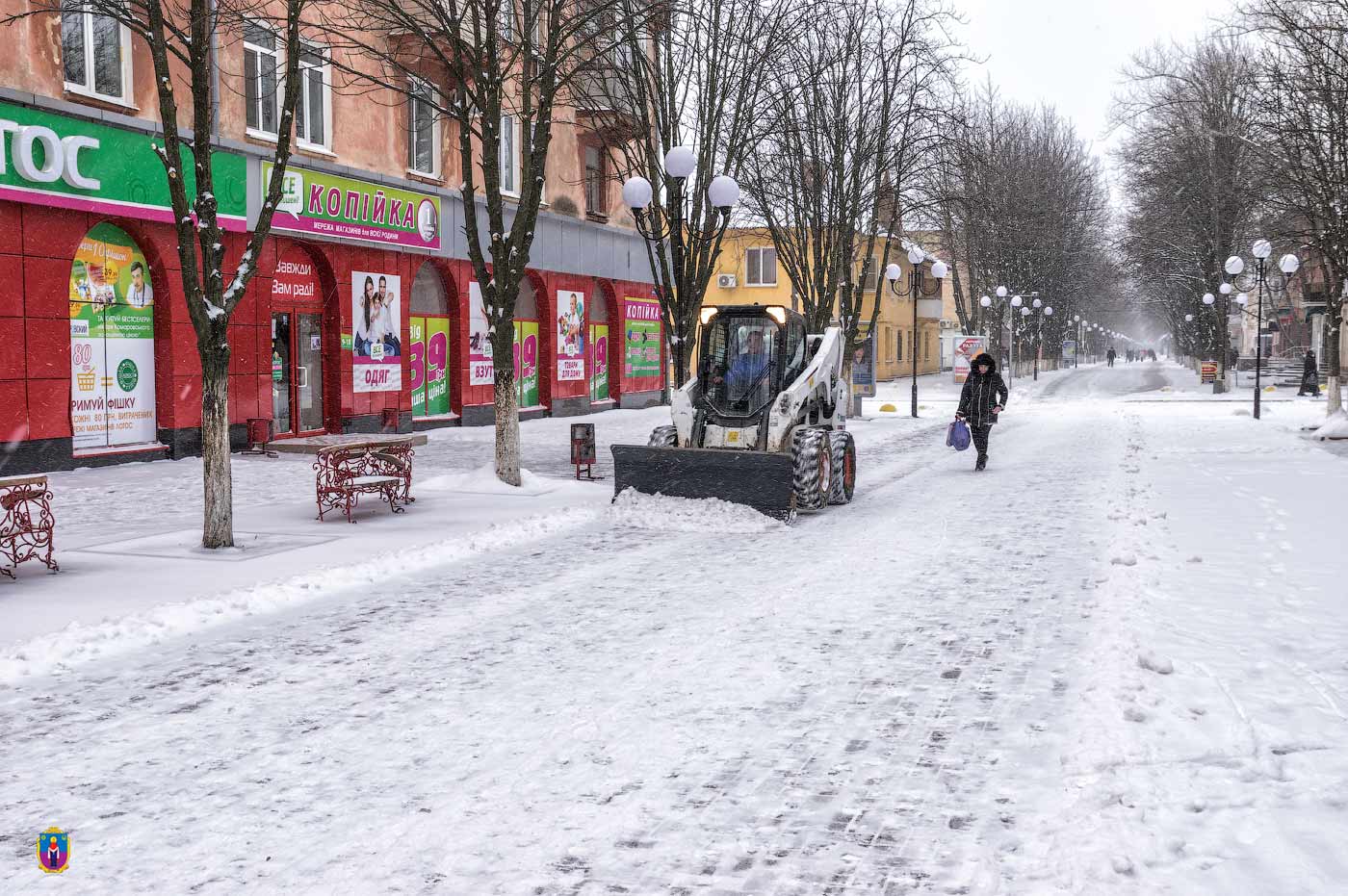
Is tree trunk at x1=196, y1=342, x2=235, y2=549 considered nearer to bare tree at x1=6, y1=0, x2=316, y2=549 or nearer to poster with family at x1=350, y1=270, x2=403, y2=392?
bare tree at x1=6, y1=0, x2=316, y2=549

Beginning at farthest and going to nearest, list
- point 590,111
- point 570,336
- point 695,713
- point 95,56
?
point 570,336 < point 590,111 < point 95,56 < point 695,713

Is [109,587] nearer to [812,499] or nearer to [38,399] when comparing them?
[812,499]

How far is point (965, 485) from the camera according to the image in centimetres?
1533

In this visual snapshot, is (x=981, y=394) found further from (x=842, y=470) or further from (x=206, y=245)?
(x=206, y=245)

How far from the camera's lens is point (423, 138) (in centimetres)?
2484

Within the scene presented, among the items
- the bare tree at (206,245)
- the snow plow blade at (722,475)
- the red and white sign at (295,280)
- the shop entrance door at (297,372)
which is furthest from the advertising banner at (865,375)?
the bare tree at (206,245)

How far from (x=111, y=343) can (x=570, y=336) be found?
14.6m

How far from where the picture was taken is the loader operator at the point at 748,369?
1327 centimetres

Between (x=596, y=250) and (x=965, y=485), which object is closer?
(x=965, y=485)

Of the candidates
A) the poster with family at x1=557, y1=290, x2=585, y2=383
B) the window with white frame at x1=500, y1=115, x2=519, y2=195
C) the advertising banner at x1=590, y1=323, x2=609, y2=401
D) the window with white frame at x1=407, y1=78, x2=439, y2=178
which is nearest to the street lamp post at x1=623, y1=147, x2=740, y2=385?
the window with white frame at x1=407, y1=78, x2=439, y2=178

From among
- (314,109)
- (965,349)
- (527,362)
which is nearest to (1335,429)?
(527,362)

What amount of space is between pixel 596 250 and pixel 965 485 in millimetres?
18533

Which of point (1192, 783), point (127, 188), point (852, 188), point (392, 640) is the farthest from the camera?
point (852, 188)

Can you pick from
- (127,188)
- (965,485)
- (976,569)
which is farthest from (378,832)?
(127,188)
